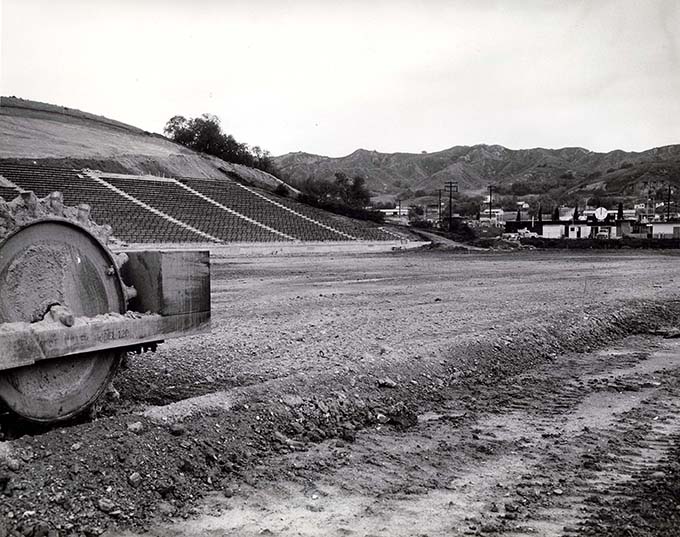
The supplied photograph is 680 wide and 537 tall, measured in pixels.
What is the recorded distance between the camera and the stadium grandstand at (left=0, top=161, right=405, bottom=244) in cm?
4684

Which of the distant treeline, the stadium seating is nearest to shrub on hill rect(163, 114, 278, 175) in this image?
the distant treeline

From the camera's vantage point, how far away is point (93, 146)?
73188mm

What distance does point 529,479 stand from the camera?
247 inches

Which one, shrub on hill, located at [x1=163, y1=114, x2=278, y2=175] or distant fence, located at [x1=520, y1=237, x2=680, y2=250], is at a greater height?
shrub on hill, located at [x1=163, y1=114, x2=278, y2=175]

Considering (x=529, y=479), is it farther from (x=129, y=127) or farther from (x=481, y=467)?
(x=129, y=127)

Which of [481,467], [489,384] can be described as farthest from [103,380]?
[489,384]

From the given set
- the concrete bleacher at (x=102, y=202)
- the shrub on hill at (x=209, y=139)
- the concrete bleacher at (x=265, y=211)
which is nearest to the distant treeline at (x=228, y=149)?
the shrub on hill at (x=209, y=139)

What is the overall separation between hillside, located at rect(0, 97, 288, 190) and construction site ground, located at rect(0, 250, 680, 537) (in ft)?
192

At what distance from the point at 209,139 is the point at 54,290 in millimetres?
92102

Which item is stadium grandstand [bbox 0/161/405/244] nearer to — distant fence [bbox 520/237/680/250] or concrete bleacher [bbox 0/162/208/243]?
concrete bleacher [bbox 0/162/208/243]

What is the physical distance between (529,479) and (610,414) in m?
2.73

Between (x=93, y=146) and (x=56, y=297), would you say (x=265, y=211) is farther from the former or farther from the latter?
(x=56, y=297)

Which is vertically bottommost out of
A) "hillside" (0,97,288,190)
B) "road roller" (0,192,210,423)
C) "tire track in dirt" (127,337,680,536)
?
"tire track in dirt" (127,337,680,536)

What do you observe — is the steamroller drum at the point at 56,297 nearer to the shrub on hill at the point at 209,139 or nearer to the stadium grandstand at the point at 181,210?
the stadium grandstand at the point at 181,210
